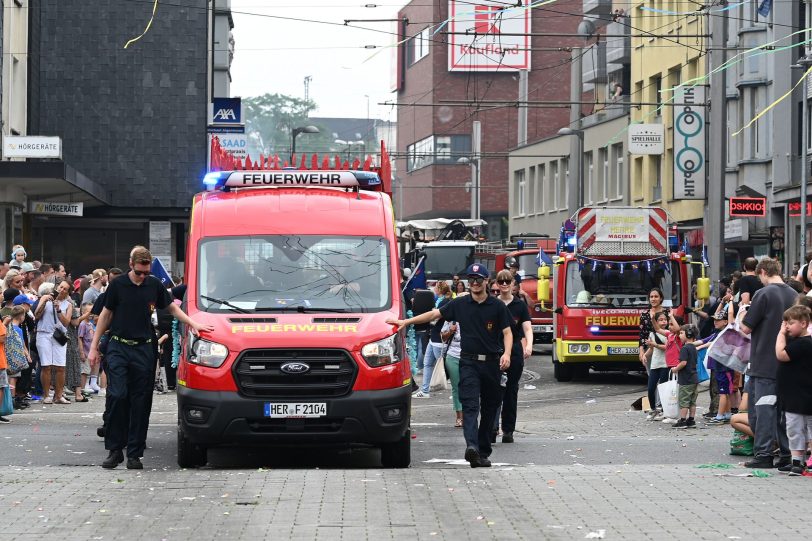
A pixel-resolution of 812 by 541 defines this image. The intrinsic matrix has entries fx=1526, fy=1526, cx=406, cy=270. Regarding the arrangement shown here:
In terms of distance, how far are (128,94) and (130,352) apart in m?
29.7

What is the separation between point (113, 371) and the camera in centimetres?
1308

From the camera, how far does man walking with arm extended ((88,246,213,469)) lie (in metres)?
13.1

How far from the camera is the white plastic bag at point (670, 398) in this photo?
18.7 metres

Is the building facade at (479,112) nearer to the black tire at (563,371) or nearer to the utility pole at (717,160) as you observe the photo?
the utility pole at (717,160)

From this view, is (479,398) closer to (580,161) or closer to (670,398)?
(670,398)

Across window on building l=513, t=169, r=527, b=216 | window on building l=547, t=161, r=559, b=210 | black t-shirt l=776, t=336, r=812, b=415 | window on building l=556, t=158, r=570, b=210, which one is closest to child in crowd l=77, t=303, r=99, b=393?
black t-shirt l=776, t=336, r=812, b=415

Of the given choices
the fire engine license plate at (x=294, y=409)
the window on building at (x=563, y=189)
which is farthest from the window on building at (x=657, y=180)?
the fire engine license plate at (x=294, y=409)

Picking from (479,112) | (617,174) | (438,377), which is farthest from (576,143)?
(479,112)

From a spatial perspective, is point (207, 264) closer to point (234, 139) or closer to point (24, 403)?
point (24, 403)

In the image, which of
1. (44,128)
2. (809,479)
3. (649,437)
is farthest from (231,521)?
(44,128)

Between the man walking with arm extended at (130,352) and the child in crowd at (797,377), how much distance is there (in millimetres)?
5078

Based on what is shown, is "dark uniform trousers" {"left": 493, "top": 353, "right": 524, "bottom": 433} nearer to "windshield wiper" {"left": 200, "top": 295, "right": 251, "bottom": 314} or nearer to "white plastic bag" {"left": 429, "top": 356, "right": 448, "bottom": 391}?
"windshield wiper" {"left": 200, "top": 295, "right": 251, "bottom": 314}

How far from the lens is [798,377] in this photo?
12320mm

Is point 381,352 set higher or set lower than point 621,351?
higher
